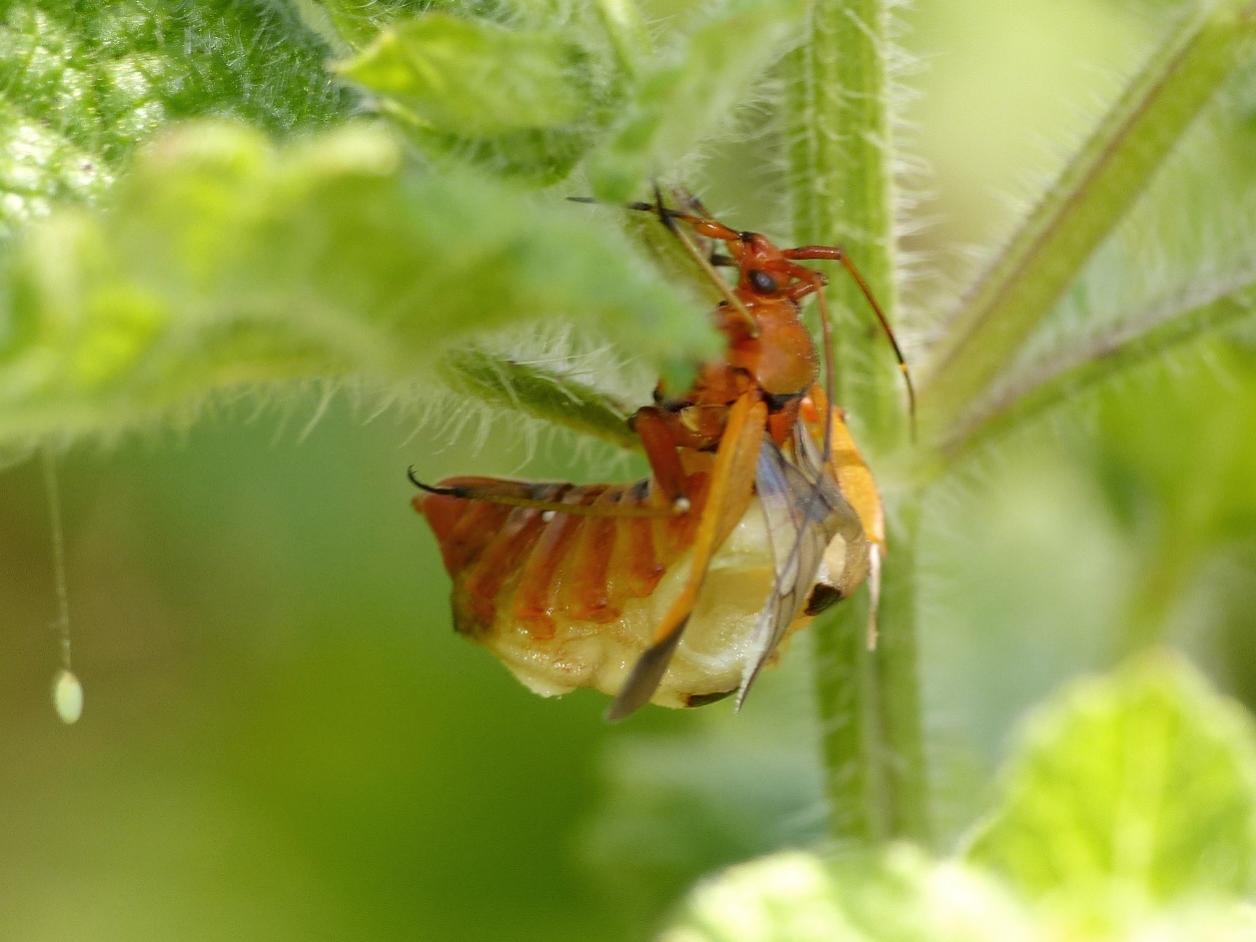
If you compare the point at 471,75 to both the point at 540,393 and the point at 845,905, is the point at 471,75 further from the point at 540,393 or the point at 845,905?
the point at 845,905

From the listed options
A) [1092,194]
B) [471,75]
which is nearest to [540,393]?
[471,75]

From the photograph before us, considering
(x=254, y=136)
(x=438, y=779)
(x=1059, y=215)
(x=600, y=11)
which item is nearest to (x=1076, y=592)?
(x=438, y=779)

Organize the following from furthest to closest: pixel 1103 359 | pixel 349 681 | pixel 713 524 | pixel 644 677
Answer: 1. pixel 349 681
2. pixel 1103 359
3. pixel 713 524
4. pixel 644 677

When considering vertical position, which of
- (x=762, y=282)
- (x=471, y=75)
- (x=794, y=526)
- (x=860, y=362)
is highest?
(x=471, y=75)

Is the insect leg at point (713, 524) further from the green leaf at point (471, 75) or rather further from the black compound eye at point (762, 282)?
the green leaf at point (471, 75)

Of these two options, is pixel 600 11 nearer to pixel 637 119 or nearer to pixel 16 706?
pixel 637 119

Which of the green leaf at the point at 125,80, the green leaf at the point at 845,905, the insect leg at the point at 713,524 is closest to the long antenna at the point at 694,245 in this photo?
the insect leg at the point at 713,524

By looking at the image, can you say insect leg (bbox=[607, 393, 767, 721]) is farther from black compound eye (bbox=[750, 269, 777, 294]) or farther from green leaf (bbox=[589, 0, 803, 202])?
green leaf (bbox=[589, 0, 803, 202])
